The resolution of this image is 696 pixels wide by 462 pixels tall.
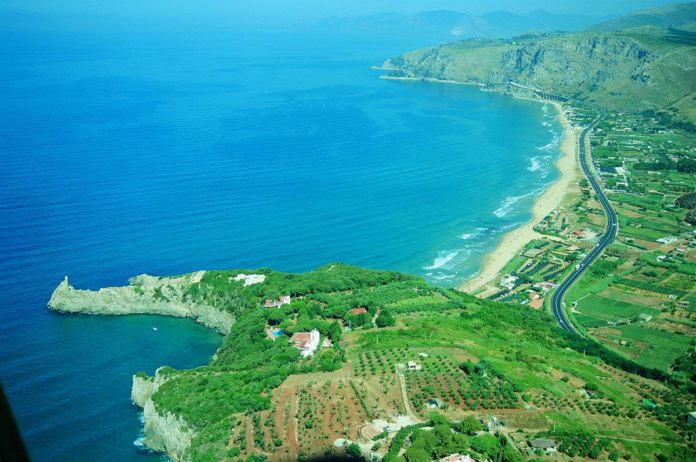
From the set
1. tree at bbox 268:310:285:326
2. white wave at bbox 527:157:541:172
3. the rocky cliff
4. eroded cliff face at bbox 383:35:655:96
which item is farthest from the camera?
eroded cliff face at bbox 383:35:655:96

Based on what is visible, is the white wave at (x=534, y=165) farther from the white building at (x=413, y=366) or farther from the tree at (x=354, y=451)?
the tree at (x=354, y=451)

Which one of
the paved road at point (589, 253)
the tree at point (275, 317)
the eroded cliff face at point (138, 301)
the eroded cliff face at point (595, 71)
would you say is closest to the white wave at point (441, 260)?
the paved road at point (589, 253)

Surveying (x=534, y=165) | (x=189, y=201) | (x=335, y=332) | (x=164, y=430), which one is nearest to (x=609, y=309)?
(x=335, y=332)

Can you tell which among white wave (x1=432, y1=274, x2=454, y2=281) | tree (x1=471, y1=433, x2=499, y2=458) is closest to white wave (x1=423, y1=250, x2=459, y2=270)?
white wave (x1=432, y1=274, x2=454, y2=281)

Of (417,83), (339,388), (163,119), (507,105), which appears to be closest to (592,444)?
(339,388)

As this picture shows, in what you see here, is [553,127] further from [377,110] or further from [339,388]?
[339,388]

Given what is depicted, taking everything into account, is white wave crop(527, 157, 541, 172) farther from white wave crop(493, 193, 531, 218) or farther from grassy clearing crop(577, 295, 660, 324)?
grassy clearing crop(577, 295, 660, 324)
